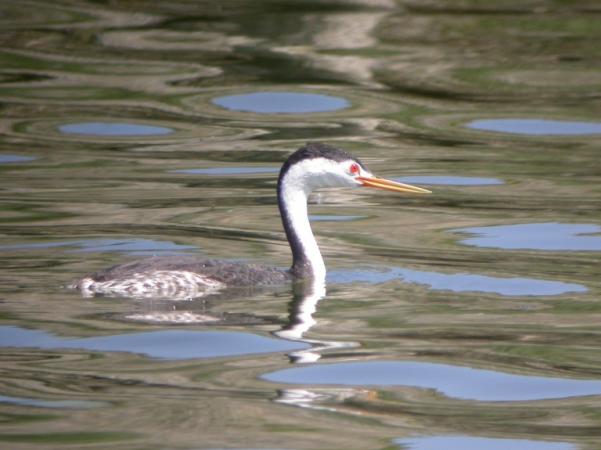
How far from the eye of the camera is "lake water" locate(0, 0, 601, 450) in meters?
7.79

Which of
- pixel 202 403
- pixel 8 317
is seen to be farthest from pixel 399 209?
pixel 202 403

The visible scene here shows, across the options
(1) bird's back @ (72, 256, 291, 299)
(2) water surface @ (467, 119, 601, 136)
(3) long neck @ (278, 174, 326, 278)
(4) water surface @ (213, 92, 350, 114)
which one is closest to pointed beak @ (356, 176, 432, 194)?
(3) long neck @ (278, 174, 326, 278)

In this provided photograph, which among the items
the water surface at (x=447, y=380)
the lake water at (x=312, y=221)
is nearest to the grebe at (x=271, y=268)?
the lake water at (x=312, y=221)

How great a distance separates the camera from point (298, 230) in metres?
10.7

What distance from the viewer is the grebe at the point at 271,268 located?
9.78m

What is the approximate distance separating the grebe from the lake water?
0.35 feet

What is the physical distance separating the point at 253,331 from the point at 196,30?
10871mm

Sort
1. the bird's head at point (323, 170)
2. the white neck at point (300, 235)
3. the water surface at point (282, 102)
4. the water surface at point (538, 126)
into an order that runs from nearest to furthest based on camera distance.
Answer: the white neck at point (300, 235)
the bird's head at point (323, 170)
the water surface at point (538, 126)
the water surface at point (282, 102)

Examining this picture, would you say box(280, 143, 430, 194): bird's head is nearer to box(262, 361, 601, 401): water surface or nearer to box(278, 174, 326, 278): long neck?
box(278, 174, 326, 278): long neck

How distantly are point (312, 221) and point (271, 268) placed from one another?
2279 millimetres

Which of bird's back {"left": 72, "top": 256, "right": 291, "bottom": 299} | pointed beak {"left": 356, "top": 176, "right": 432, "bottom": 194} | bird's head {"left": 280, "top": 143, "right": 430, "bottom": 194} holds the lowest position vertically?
bird's back {"left": 72, "top": 256, "right": 291, "bottom": 299}

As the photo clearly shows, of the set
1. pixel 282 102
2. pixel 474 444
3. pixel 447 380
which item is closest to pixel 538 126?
pixel 282 102

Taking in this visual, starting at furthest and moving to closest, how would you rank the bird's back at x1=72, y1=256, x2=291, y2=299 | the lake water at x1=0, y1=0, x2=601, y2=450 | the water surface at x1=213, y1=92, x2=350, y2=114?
the water surface at x1=213, y1=92, x2=350, y2=114, the bird's back at x1=72, y1=256, x2=291, y2=299, the lake water at x1=0, y1=0, x2=601, y2=450

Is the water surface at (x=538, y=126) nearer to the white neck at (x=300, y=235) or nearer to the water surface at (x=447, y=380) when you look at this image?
the white neck at (x=300, y=235)
